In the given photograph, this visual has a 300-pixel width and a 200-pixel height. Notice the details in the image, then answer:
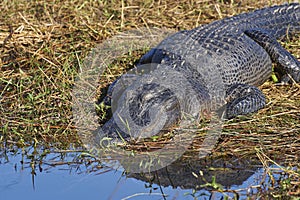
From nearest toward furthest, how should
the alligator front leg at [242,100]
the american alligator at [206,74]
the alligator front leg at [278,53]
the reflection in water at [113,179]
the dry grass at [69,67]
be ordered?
the reflection in water at [113,179] < the dry grass at [69,67] < the american alligator at [206,74] < the alligator front leg at [242,100] < the alligator front leg at [278,53]

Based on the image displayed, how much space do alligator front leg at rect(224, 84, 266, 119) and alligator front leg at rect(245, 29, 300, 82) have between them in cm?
→ 62

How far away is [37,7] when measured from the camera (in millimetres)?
6543

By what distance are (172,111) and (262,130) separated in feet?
2.31

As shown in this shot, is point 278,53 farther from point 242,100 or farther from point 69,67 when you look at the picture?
point 69,67

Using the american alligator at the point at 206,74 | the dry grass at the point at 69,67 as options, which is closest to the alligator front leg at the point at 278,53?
the american alligator at the point at 206,74

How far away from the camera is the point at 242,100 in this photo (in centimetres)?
459

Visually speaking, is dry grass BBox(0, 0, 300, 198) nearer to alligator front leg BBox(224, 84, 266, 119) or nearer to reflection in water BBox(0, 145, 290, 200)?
alligator front leg BBox(224, 84, 266, 119)

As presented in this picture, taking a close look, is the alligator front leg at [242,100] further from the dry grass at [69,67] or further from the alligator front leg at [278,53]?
the alligator front leg at [278,53]

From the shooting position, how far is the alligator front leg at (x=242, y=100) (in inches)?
177

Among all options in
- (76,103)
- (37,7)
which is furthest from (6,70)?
(37,7)

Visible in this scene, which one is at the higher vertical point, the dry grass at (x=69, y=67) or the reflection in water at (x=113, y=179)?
the dry grass at (x=69, y=67)

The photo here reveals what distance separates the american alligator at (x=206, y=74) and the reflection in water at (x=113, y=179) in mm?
486

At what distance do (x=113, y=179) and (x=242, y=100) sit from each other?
1572mm

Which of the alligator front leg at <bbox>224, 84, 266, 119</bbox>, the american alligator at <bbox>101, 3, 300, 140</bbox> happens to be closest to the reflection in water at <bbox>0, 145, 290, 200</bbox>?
the american alligator at <bbox>101, 3, 300, 140</bbox>
